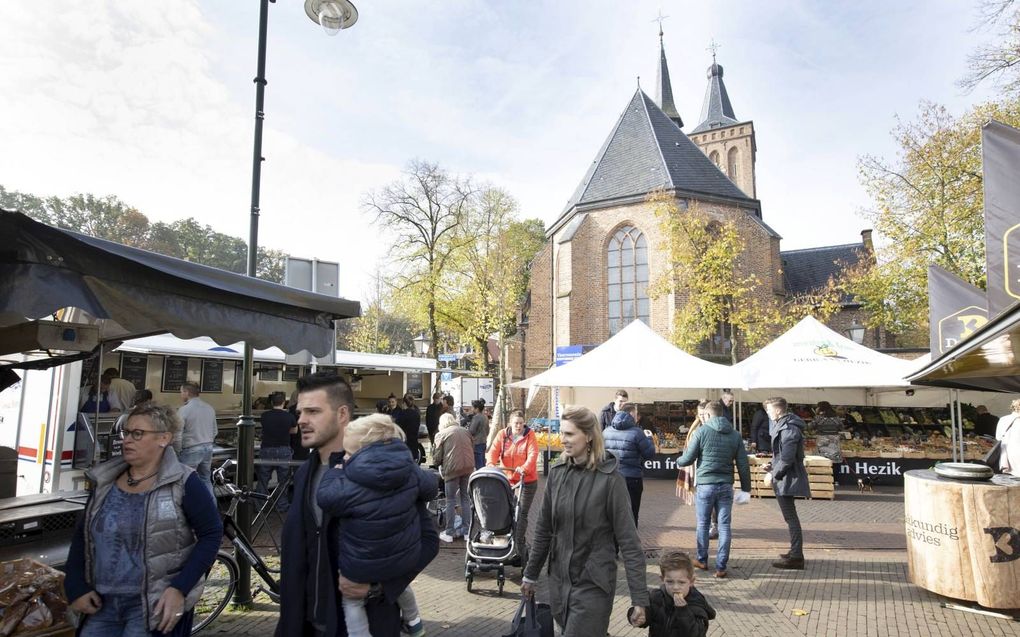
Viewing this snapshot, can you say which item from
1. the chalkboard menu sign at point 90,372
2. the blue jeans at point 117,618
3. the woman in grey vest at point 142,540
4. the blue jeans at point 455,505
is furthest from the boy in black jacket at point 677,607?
the chalkboard menu sign at point 90,372

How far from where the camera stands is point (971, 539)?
4.93 m

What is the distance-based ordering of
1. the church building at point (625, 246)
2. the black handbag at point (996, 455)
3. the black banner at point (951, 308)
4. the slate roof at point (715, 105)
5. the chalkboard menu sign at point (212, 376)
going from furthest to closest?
the slate roof at point (715, 105) < the church building at point (625, 246) < the chalkboard menu sign at point (212, 376) < the black handbag at point (996, 455) < the black banner at point (951, 308)

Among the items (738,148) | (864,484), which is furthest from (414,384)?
(738,148)

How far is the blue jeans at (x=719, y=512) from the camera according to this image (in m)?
5.90

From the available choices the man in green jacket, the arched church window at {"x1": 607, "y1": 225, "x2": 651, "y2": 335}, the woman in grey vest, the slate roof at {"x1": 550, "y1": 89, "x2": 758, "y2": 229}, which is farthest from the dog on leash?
the slate roof at {"x1": 550, "y1": 89, "x2": 758, "y2": 229}

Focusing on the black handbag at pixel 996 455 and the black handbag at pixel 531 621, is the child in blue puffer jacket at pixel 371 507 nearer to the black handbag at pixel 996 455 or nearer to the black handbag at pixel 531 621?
the black handbag at pixel 531 621

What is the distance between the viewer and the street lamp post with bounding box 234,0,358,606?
4.86 m

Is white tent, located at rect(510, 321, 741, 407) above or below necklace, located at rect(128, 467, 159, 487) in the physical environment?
above

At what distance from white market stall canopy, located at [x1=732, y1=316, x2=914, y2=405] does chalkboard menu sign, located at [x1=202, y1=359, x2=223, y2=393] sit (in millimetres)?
11462

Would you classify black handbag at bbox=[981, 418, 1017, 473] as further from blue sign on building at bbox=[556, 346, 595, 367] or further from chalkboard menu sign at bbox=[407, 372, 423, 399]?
blue sign on building at bbox=[556, 346, 595, 367]

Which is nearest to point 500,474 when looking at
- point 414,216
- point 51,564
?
point 51,564

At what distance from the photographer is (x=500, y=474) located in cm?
536

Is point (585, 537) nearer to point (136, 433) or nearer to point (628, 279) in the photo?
point (136, 433)

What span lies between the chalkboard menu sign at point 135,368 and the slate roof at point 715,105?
48620mm
